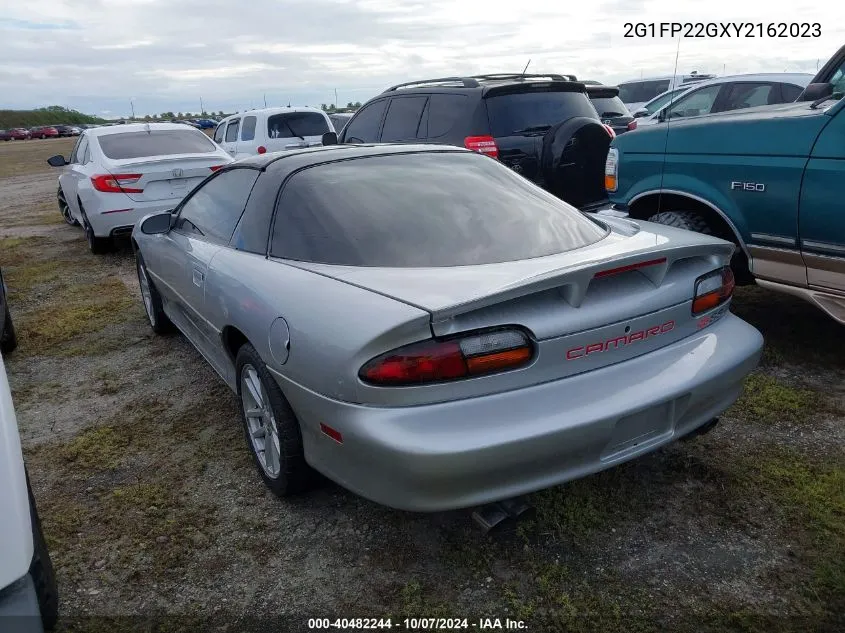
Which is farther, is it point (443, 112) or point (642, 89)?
point (642, 89)

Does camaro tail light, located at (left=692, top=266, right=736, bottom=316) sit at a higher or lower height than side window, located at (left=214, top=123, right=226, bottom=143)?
lower

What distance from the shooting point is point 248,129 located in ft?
40.9

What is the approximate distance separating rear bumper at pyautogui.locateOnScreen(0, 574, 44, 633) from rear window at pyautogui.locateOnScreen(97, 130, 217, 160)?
7.16 metres

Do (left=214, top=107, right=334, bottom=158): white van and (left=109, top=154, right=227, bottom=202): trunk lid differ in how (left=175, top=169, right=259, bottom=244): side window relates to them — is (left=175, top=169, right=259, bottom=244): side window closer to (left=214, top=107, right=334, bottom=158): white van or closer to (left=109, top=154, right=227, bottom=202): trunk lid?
(left=109, top=154, right=227, bottom=202): trunk lid

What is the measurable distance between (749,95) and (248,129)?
27.4 feet

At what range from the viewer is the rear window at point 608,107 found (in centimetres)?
898

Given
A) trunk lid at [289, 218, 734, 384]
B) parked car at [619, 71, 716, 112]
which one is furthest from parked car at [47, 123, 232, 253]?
parked car at [619, 71, 716, 112]

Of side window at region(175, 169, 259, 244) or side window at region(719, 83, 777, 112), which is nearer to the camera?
side window at region(175, 169, 259, 244)

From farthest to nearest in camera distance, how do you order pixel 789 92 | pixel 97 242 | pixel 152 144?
pixel 789 92 < pixel 97 242 < pixel 152 144

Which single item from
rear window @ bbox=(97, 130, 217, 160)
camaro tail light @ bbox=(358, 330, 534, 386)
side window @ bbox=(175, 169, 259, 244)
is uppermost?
rear window @ bbox=(97, 130, 217, 160)

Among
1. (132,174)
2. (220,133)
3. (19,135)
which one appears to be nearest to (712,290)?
(132,174)

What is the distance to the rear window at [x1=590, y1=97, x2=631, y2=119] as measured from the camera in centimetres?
898

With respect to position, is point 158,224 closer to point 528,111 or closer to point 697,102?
point 528,111

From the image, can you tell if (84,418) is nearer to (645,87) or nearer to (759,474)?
(759,474)
